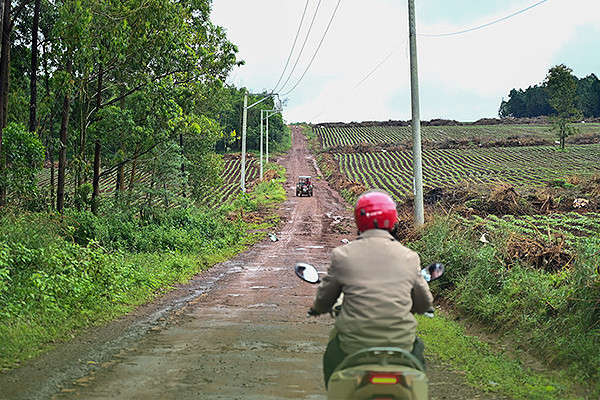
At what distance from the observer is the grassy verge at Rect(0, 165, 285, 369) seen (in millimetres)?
7633

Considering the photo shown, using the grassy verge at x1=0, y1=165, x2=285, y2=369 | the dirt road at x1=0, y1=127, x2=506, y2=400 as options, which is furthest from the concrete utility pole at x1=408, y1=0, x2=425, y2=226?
the grassy verge at x1=0, y1=165, x2=285, y2=369

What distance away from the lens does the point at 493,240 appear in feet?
37.8

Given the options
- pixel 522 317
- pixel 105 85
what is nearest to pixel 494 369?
pixel 522 317

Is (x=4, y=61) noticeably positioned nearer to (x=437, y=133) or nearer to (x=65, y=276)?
(x=65, y=276)

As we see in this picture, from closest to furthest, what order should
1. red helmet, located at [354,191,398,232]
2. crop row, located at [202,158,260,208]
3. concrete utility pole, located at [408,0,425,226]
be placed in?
red helmet, located at [354,191,398,232]
concrete utility pole, located at [408,0,425,226]
crop row, located at [202,158,260,208]

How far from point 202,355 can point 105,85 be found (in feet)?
67.0

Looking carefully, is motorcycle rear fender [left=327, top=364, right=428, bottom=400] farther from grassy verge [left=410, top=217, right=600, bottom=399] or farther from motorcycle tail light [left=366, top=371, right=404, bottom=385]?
grassy verge [left=410, top=217, right=600, bottom=399]

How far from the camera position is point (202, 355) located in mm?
6777

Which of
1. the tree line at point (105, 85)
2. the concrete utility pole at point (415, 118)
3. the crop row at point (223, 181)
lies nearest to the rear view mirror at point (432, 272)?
the concrete utility pole at point (415, 118)

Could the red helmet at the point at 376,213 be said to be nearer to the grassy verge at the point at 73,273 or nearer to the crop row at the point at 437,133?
the grassy verge at the point at 73,273

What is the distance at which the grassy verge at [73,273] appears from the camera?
7.63m

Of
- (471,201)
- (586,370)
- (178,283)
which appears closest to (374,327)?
(586,370)

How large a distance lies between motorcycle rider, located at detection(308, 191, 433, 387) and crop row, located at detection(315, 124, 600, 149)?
82719 millimetres

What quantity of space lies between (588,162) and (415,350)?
2332 inches
